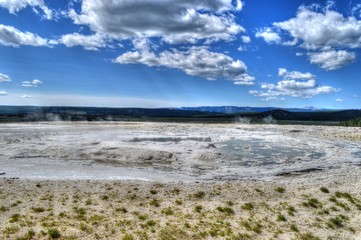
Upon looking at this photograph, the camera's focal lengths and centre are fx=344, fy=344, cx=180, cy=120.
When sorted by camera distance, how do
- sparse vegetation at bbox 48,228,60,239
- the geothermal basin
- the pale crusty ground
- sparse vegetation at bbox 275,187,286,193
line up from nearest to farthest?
sparse vegetation at bbox 48,228,60,239 < the pale crusty ground < sparse vegetation at bbox 275,187,286,193 < the geothermal basin

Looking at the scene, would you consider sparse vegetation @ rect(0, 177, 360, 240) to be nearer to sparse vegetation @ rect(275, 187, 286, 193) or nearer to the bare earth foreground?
the bare earth foreground

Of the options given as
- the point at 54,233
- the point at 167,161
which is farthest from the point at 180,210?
the point at 167,161

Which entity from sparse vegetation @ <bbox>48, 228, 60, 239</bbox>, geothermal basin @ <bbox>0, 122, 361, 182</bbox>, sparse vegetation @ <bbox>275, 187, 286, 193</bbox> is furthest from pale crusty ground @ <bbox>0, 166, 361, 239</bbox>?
geothermal basin @ <bbox>0, 122, 361, 182</bbox>

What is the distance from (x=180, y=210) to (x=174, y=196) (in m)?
2.25

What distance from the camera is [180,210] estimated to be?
16750 millimetres

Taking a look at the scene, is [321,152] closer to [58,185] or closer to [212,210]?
[212,210]

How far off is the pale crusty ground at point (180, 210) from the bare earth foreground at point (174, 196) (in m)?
0.05

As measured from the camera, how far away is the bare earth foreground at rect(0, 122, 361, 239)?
1441cm

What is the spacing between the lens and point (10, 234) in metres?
13.0

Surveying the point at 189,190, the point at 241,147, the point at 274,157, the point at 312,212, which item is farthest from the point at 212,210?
the point at 241,147

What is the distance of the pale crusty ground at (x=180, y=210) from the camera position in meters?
14.1

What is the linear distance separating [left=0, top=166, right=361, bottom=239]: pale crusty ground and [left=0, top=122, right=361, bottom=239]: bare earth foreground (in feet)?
Answer: 0.15

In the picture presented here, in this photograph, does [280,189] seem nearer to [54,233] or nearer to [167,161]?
[167,161]

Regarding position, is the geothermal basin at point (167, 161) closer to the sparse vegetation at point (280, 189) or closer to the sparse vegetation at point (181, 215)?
the sparse vegetation at point (280, 189)
